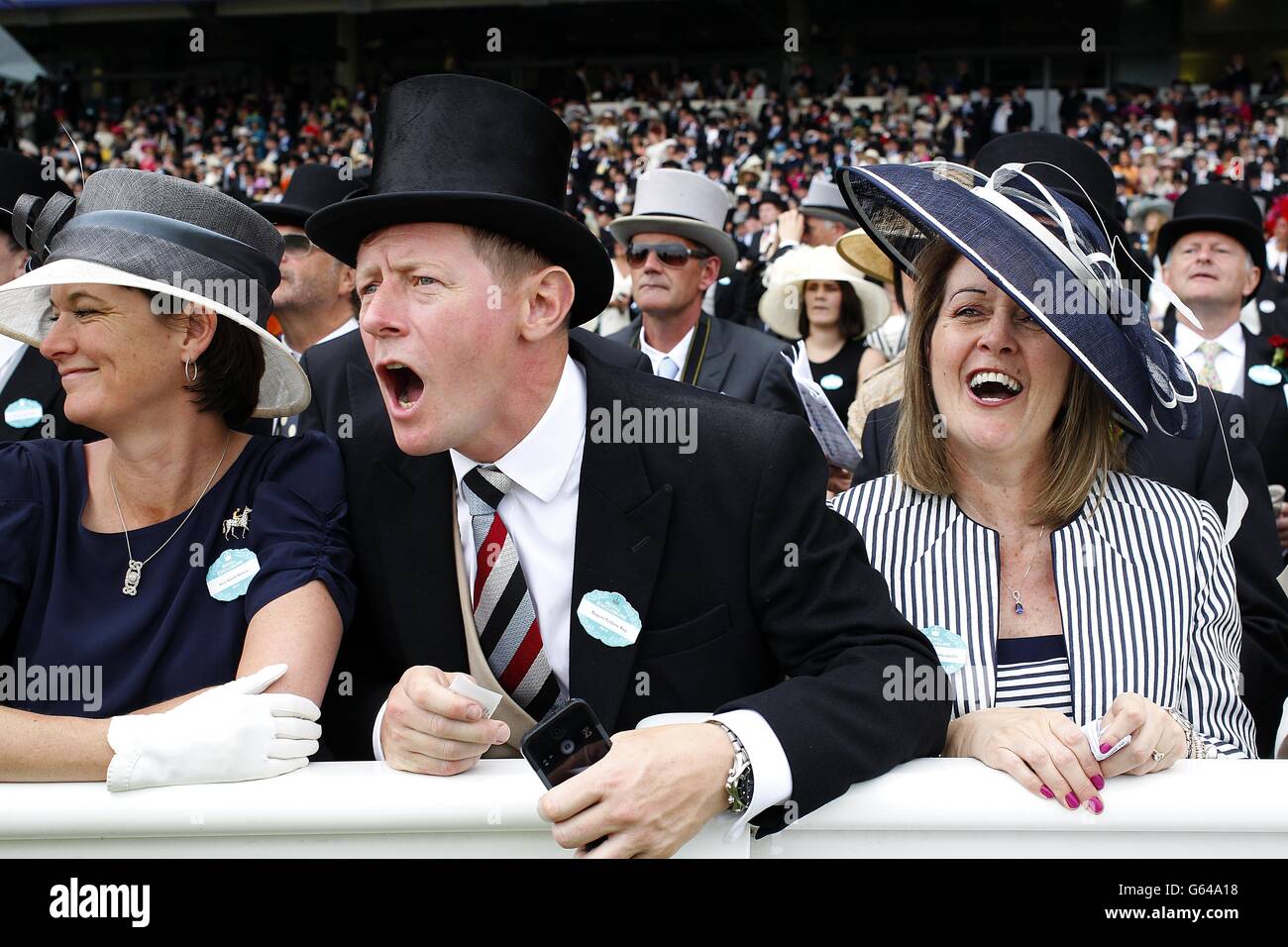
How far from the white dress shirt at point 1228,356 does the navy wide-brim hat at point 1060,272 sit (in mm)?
3486

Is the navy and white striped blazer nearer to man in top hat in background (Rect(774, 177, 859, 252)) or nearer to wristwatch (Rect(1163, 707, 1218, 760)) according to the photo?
wristwatch (Rect(1163, 707, 1218, 760))

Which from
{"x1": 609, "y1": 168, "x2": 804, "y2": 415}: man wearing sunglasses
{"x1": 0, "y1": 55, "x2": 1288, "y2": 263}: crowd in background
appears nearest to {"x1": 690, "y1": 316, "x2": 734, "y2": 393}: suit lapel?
{"x1": 609, "y1": 168, "x2": 804, "y2": 415}: man wearing sunglasses

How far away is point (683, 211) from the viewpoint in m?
6.38

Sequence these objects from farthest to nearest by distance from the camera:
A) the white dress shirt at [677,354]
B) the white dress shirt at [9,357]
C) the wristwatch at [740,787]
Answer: the white dress shirt at [677,354] < the white dress shirt at [9,357] < the wristwatch at [740,787]

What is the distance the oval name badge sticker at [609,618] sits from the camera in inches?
87.7

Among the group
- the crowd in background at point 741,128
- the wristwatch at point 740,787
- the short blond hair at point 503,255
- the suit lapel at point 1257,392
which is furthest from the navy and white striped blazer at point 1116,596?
the crowd in background at point 741,128

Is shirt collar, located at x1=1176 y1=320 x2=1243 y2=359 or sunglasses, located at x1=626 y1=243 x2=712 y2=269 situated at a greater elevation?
sunglasses, located at x1=626 y1=243 x2=712 y2=269

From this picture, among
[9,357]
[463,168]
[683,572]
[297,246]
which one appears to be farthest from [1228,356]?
[9,357]

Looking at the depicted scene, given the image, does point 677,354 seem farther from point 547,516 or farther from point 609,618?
point 609,618

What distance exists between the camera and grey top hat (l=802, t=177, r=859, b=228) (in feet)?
25.3

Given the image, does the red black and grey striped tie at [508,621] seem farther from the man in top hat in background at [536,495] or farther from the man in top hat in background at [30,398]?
the man in top hat in background at [30,398]

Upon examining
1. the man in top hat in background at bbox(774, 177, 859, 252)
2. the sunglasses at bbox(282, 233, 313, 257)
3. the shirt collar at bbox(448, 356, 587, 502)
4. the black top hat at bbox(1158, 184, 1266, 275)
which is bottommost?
the shirt collar at bbox(448, 356, 587, 502)

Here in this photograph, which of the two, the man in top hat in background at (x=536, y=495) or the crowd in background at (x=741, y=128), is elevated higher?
the crowd in background at (x=741, y=128)

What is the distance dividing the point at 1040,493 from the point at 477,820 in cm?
142
